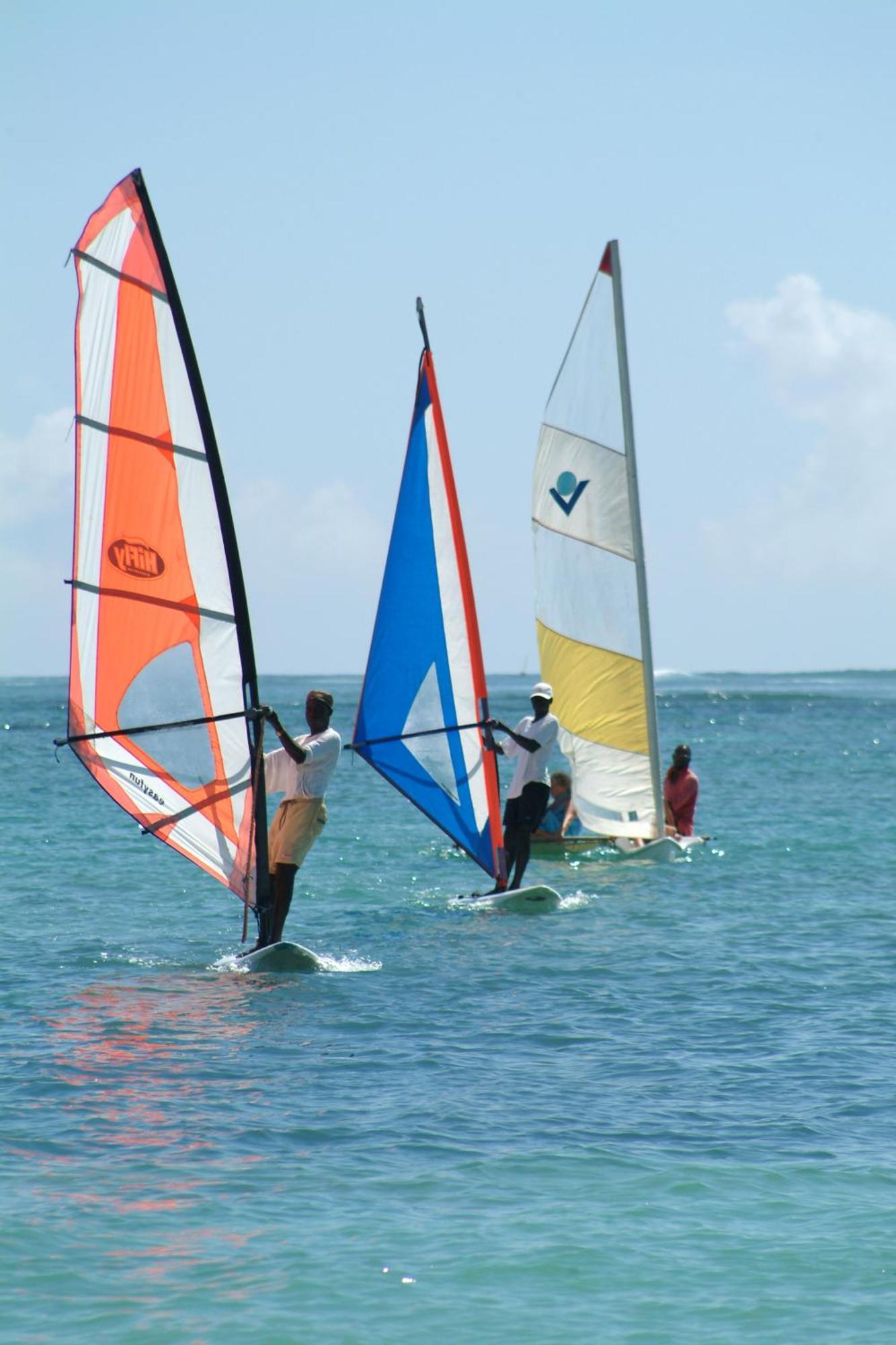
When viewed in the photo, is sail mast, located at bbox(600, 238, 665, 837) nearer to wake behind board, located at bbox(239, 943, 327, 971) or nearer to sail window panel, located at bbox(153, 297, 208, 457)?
wake behind board, located at bbox(239, 943, 327, 971)

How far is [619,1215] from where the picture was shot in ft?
22.4

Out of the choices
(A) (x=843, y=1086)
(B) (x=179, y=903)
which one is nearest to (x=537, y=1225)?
(A) (x=843, y=1086)

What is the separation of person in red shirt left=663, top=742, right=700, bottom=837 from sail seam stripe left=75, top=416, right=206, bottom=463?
10868mm

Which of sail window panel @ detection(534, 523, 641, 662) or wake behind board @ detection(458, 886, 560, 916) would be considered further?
sail window panel @ detection(534, 523, 641, 662)

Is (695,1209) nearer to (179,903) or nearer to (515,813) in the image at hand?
(515,813)

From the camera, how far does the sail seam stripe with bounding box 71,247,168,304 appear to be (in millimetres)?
10344

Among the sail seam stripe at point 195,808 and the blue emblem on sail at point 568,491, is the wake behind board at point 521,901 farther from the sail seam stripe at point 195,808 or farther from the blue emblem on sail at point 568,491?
the blue emblem on sail at point 568,491

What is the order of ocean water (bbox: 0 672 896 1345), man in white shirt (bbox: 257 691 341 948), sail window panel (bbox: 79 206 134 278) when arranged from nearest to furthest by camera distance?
ocean water (bbox: 0 672 896 1345), sail window panel (bbox: 79 206 134 278), man in white shirt (bbox: 257 691 341 948)

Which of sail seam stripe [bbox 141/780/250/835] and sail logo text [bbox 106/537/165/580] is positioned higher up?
sail logo text [bbox 106/537/165/580]

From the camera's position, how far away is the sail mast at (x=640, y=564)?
19156 millimetres

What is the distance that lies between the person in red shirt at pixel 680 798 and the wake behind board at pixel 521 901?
17.9ft

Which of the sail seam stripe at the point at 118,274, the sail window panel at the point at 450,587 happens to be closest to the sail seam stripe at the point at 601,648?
the sail window panel at the point at 450,587

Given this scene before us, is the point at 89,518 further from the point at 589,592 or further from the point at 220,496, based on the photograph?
the point at 589,592

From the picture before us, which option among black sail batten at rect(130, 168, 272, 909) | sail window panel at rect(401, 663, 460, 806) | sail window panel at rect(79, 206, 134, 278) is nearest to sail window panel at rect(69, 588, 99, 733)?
black sail batten at rect(130, 168, 272, 909)
